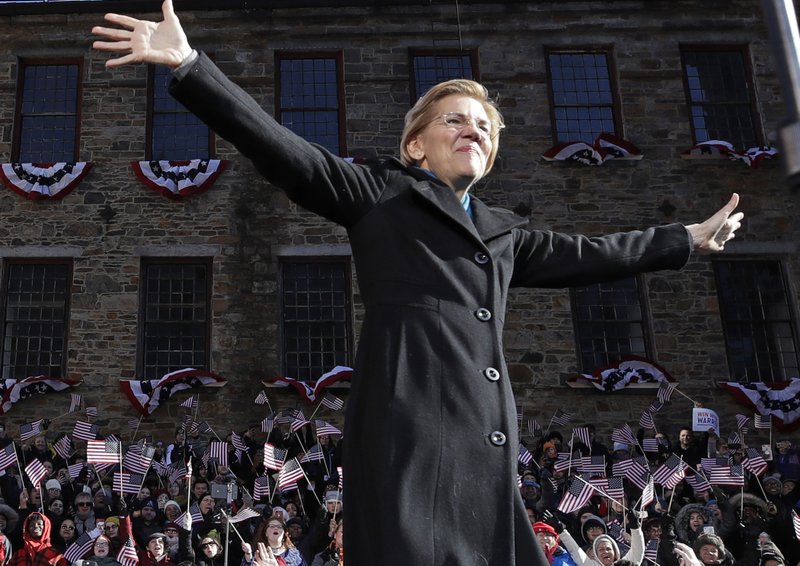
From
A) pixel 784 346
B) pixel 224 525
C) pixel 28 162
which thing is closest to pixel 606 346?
pixel 784 346

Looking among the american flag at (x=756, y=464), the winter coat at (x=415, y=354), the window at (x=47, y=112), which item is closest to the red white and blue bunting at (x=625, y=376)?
the american flag at (x=756, y=464)

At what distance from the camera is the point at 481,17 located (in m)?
18.9

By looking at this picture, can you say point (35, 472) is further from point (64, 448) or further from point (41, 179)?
point (41, 179)

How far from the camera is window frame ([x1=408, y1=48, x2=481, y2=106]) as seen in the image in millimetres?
18672

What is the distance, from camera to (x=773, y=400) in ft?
54.0

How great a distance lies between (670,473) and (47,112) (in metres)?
12.0

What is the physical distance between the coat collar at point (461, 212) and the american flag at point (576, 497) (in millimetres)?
9290

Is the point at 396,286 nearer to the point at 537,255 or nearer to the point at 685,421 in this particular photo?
the point at 537,255

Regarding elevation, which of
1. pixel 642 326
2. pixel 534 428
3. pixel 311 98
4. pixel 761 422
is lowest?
pixel 761 422

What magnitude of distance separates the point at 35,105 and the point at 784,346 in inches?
525

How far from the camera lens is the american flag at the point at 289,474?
42.1 feet

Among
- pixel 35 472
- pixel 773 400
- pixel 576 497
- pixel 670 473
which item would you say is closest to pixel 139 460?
pixel 35 472

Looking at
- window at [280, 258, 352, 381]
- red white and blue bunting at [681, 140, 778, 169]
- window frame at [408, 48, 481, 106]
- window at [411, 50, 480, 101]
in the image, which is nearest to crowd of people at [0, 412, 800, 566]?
window at [280, 258, 352, 381]

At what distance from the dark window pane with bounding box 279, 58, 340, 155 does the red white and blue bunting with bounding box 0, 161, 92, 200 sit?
368 cm
